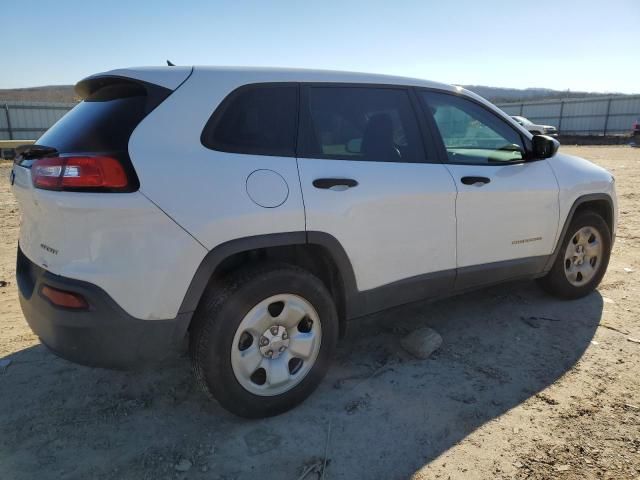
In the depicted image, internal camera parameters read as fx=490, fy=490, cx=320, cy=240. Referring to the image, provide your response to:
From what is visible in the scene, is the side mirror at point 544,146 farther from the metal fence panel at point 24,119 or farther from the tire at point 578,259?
the metal fence panel at point 24,119

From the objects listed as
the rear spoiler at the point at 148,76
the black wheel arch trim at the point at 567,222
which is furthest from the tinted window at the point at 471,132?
the rear spoiler at the point at 148,76

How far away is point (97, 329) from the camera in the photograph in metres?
2.25

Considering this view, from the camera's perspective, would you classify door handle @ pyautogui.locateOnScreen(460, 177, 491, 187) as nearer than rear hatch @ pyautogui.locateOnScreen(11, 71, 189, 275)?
No

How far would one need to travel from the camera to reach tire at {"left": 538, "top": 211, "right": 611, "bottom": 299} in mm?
4137

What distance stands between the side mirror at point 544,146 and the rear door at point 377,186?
1001mm

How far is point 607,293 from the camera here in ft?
14.8

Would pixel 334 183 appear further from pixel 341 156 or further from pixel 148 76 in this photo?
pixel 148 76

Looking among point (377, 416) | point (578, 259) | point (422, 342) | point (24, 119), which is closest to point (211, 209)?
point (377, 416)

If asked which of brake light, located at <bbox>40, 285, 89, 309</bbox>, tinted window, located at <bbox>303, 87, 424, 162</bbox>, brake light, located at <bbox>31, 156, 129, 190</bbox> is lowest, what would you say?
brake light, located at <bbox>40, 285, 89, 309</bbox>

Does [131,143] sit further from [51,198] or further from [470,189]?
[470,189]

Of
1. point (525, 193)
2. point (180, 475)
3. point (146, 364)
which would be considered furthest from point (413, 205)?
point (180, 475)

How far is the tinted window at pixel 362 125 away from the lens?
2832 millimetres

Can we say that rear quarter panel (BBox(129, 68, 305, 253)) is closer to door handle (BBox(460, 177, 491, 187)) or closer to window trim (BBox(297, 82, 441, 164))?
window trim (BBox(297, 82, 441, 164))

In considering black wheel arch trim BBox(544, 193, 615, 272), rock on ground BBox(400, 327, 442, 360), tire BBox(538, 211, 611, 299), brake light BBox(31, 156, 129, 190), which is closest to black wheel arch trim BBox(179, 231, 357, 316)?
brake light BBox(31, 156, 129, 190)
